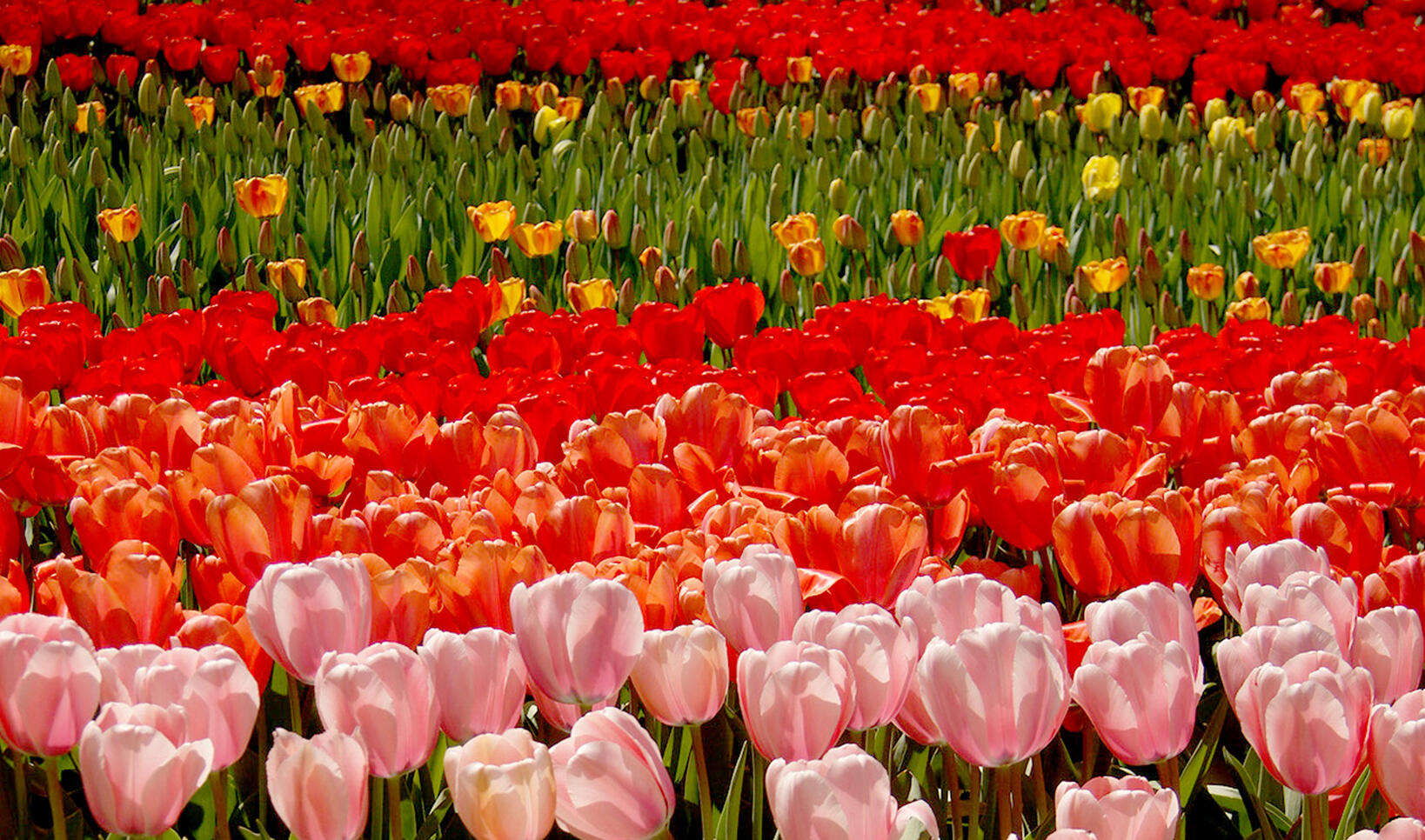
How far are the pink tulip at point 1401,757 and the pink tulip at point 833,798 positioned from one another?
1.07 feet

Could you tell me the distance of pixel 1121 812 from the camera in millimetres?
989

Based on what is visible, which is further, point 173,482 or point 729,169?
point 729,169

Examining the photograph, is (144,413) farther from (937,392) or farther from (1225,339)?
(1225,339)

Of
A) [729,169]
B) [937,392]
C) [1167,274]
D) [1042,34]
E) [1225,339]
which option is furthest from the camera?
[1042,34]

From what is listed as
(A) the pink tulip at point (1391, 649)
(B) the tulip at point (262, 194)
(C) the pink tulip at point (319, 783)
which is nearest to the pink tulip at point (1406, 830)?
(A) the pink tulip at point (1391, 649)

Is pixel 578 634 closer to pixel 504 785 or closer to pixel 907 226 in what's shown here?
pixel 504 785

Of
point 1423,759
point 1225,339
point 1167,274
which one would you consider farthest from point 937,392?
point 1167,274

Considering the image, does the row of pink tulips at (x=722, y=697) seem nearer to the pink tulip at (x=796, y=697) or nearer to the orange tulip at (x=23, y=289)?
the pink tulip at (x=796, y=697)

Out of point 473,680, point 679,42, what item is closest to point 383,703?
point 473,680

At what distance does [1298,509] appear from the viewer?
1.57 meters

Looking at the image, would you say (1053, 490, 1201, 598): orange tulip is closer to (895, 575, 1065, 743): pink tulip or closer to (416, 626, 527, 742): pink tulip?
(895, 575, 1065, 743): pink tulip

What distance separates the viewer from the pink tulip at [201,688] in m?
1.05

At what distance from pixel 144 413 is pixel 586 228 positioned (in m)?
1.91

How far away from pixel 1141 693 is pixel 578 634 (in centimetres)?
38
